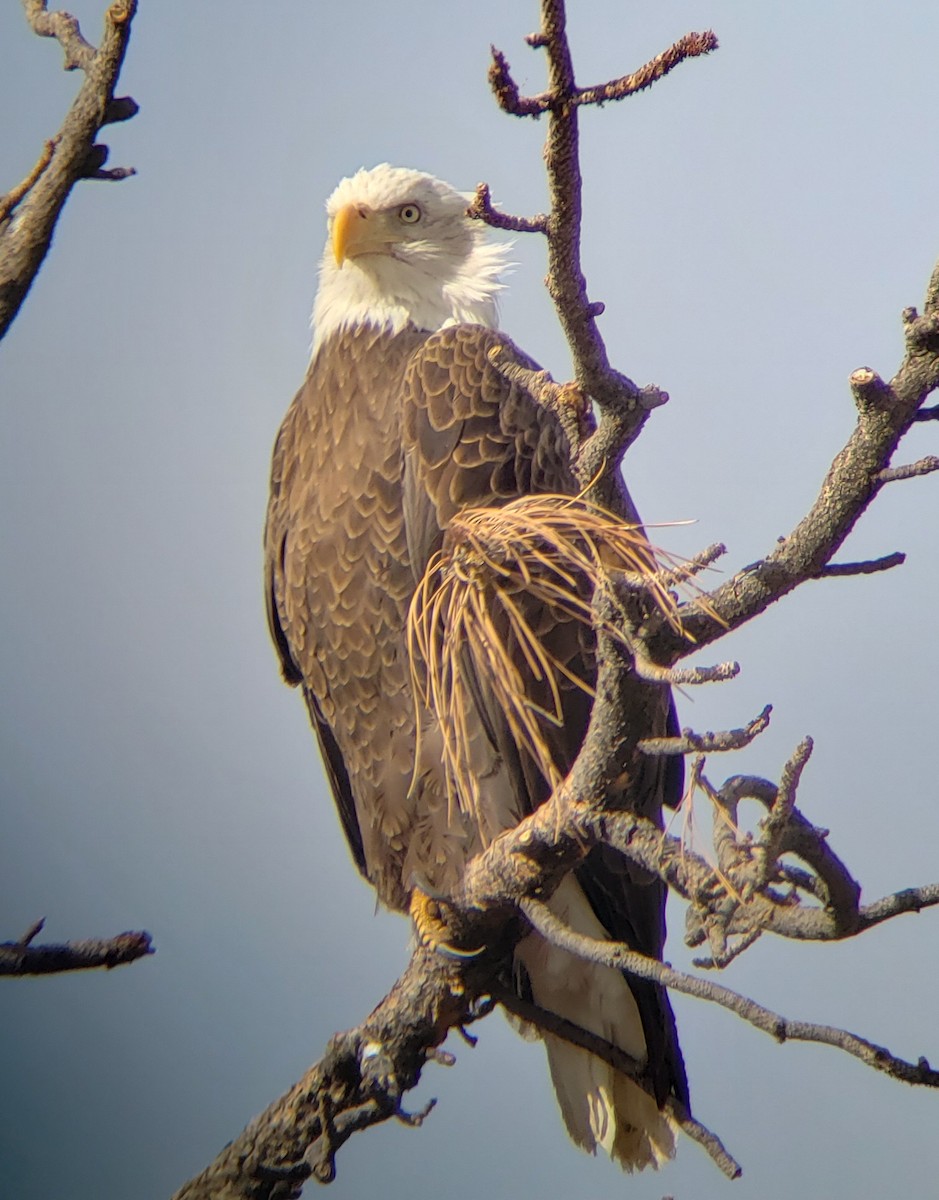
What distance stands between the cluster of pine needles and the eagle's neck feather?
892 millimetres

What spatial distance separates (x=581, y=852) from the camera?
83.4 inches

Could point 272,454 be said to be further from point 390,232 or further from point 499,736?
point 499,736

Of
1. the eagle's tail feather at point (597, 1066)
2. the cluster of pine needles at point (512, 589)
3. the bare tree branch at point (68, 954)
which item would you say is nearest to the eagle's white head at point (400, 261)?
the cluster of pine needles at point (512, 589)

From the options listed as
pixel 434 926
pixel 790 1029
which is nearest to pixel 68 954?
pixel 434 926

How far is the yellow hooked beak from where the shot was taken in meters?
3.13

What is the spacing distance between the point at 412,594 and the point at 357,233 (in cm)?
100

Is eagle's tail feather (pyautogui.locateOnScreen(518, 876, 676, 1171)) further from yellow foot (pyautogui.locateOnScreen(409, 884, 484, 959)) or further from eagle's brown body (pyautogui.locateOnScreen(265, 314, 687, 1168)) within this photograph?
yellow foot (pyautogui.locateOnScreen(409, 884, 484, 959))

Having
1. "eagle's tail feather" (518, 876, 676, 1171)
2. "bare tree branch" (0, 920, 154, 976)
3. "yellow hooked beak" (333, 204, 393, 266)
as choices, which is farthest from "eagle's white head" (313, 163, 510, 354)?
"bare tree branch" (0, 920, 154, 976)

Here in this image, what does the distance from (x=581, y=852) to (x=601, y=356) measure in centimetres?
86

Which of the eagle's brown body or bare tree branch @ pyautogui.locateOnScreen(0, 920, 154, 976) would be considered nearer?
bare tree branch @ pyautogui.locateOnScreen(0, 920, 154, 976)

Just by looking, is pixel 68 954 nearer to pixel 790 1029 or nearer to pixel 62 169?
pixel 790 1029

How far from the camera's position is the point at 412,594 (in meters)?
2.62

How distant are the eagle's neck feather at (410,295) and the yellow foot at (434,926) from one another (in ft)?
4.12

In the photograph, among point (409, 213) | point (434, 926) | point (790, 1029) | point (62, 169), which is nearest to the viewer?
point (790, 1029)
